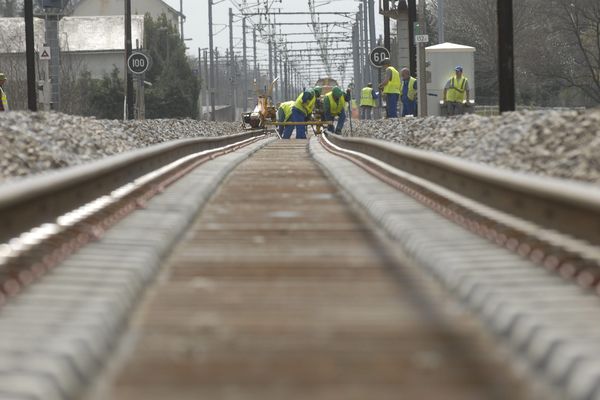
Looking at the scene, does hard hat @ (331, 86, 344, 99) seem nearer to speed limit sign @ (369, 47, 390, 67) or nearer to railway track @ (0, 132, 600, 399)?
speed limit sign @ (369, 47, 390, 67)

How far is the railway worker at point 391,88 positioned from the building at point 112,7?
8699 cm

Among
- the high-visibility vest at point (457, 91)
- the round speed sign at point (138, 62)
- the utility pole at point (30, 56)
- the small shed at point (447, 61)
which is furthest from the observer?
the round speed sign at point (138, 62)

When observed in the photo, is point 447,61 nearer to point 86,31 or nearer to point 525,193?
point 525,193

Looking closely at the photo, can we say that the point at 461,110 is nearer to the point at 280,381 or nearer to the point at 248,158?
the point at 248,158

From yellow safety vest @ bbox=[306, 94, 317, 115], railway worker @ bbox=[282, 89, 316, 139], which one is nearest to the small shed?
railway worker @ bbox=[282, 89, 316, 139]

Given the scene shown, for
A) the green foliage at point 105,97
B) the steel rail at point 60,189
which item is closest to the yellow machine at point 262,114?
the green foliage at point 105,97

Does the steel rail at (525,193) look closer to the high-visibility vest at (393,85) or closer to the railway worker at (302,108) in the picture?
the high-visibility vest at (393,85)

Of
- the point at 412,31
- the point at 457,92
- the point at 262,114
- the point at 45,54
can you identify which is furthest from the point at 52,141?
the point at 262,114

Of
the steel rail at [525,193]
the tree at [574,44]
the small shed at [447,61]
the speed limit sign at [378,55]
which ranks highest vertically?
the tree at [574,44]

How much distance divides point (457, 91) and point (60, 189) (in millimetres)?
26121

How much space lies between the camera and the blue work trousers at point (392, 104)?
132 ft

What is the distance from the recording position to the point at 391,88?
131ft

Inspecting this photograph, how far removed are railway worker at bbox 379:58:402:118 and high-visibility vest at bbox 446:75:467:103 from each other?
4317 millimetres

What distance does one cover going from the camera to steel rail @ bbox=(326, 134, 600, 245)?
22.9ft
